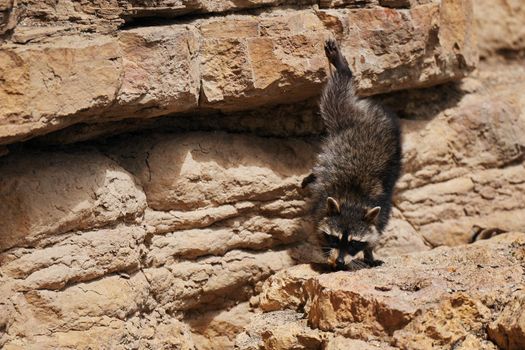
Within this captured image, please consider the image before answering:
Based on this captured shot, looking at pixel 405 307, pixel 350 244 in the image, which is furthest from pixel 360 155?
pixel 405 307

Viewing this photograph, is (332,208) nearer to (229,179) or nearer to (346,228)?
(346,228)

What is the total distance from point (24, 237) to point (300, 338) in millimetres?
1992

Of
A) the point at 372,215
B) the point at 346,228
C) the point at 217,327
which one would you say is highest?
the point at 372,215

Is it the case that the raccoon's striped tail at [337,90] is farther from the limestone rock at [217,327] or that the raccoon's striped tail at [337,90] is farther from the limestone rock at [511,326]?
the limestone rock at [511,326]

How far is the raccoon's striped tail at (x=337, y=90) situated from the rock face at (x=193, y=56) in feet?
0.36

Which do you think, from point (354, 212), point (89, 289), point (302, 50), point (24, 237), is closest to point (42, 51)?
point (24, 237)

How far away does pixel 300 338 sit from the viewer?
6020 millimetres

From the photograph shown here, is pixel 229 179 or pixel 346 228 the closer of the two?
pixel 229 179

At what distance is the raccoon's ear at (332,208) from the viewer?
23.1 ft

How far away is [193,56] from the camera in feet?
20.0

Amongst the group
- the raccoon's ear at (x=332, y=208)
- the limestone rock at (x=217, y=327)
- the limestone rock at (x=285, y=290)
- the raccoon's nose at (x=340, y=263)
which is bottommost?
the limestone rock at (x=217, y=327)

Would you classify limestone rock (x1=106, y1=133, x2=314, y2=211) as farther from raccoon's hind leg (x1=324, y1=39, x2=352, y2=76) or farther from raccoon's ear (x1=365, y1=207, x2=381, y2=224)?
raccoon's hind leg (x1=324, y1=39, x2=352, y2=76)

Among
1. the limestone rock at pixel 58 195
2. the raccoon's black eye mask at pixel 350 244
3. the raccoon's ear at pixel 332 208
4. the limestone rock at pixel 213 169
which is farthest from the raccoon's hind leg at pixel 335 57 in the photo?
the limestone rock at pixel 58 195

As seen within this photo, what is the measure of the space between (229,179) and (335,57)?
49.5 inches
